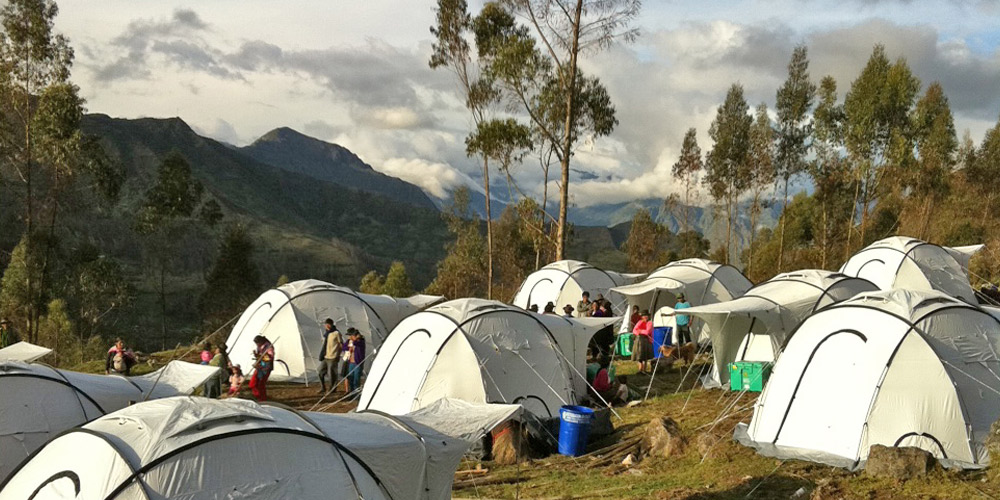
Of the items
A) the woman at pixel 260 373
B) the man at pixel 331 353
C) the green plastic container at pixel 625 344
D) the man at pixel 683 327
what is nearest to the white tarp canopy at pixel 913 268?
the man at pixel 683 327

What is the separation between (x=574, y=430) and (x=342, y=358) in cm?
684

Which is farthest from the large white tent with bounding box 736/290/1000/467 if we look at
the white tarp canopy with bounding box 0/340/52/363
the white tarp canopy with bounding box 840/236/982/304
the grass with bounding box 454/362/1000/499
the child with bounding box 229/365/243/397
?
the white tarp canopy with bounding box 0/340/52/363

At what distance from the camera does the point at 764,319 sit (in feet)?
50.6

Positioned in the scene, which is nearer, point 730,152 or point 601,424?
point 601,424

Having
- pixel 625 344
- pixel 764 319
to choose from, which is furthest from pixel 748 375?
pixel 625 344

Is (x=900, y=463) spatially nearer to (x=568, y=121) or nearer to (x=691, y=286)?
(x=691, y=286)

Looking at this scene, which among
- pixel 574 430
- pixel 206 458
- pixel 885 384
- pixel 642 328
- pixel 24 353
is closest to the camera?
pixel 206 458

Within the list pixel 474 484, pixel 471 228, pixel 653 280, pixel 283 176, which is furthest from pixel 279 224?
pixel 474 484

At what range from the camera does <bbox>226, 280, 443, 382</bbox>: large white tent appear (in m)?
18.1

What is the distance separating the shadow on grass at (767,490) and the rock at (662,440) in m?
1.52

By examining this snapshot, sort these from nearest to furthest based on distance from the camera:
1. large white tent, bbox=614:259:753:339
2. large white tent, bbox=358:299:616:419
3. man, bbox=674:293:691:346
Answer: large white tent, bbox=358:299:616:419 → man, bbox=674:293:691:346 → large white tent, bbox=614:259:753:339

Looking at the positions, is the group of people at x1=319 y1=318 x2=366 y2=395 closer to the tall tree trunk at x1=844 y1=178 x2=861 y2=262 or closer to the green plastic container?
the green plastic container

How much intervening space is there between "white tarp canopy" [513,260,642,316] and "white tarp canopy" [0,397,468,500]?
17310 millimetres

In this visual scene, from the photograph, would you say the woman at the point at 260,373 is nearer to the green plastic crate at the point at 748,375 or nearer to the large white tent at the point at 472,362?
the large white tent at the point at 472,362
